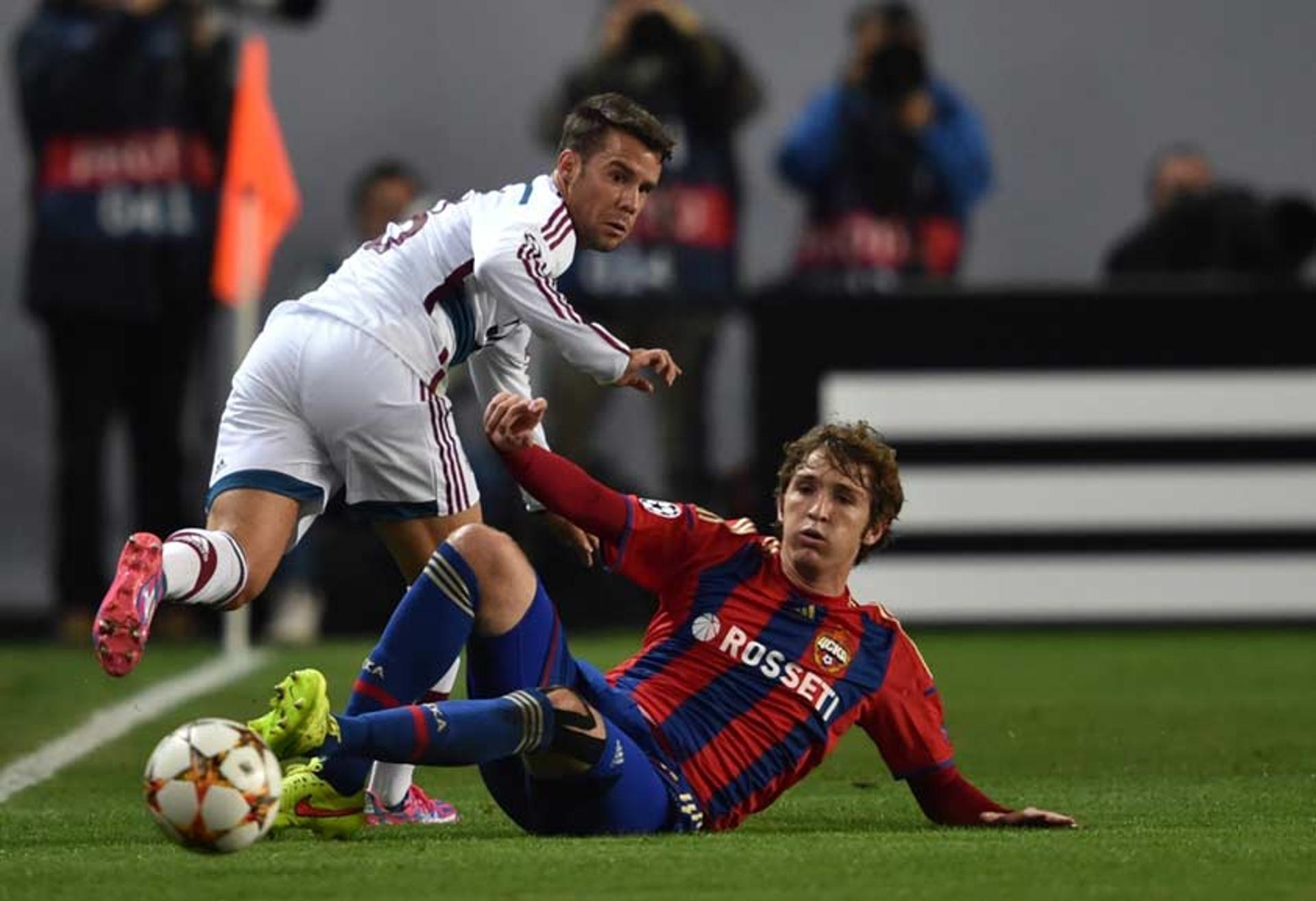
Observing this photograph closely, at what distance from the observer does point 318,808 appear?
5.66m

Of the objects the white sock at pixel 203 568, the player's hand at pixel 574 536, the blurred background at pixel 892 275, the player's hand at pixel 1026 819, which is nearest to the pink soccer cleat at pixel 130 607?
the white sock at pixel 203 568

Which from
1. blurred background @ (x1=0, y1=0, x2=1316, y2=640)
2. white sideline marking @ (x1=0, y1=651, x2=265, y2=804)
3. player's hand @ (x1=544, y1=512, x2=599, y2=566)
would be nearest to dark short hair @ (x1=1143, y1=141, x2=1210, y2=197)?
blurred background @ (x1=0, y1=0, x2=1316, y2=640)

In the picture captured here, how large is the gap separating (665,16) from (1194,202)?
8.14 feet

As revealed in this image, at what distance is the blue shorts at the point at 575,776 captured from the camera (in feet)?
17.8

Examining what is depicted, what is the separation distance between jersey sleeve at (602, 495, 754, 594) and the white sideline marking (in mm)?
1853

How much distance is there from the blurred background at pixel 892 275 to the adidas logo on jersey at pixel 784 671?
5.58 m

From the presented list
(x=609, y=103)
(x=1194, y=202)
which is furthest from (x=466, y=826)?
(x=1194, y=202)

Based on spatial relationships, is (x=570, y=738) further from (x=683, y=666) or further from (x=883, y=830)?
(x=883, y=830)

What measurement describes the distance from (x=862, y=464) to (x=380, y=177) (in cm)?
655

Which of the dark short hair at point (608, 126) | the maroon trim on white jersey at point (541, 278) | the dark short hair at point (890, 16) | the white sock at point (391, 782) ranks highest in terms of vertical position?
the dark short hair at point (890, 16)

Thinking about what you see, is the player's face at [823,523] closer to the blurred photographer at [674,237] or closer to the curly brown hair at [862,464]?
the curly brown hair at [862,464]

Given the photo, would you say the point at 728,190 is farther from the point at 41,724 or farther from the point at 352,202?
the point at 41,724

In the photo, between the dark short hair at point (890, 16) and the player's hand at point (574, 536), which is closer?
the player's hand at point (574, 536)

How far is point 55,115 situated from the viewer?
12.2m
